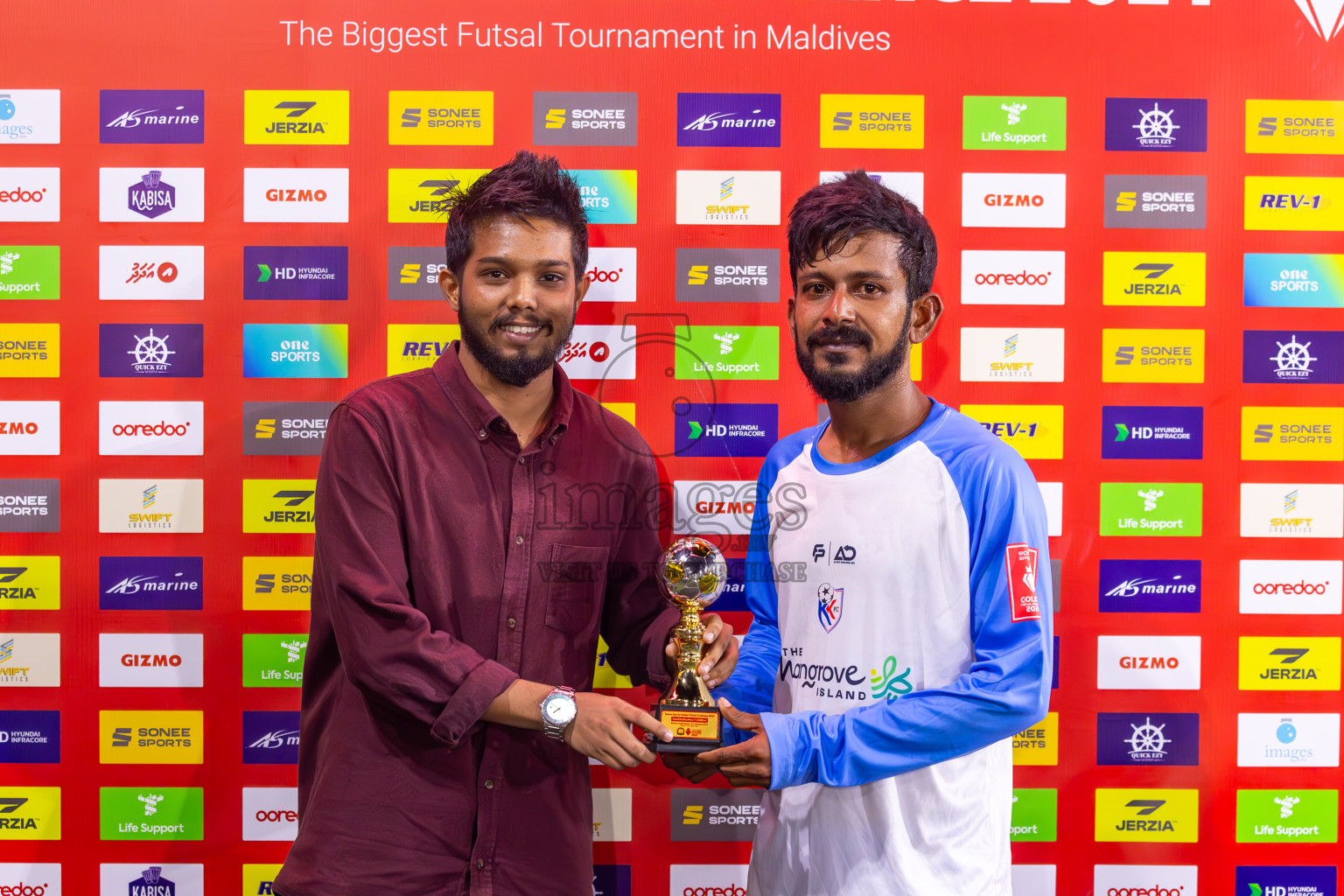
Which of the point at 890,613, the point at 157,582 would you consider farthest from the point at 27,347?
the point at 890,613

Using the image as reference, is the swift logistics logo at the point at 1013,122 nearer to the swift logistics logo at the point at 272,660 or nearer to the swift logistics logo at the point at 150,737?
the swift logistics logo at the point at 272,660

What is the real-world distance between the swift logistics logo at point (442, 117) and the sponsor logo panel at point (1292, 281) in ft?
8.26

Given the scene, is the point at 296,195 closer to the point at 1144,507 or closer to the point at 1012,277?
the point at 1012,277

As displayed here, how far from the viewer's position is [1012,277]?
2.71 meters

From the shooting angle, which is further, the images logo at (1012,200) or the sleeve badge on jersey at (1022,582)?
the images logo at (1012,200)

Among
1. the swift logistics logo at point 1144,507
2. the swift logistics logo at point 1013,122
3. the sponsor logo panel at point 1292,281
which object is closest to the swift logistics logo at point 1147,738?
the swift logistics logo at point 1144,507

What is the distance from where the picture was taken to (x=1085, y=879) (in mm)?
2785

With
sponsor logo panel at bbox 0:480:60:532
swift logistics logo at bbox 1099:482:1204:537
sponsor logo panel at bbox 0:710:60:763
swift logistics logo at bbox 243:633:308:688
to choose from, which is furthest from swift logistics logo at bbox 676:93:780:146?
sponsor logo panel at bbox 0:710:60:763

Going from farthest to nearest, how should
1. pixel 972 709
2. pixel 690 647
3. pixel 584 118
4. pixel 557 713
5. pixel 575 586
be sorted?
pixel 584 118, pixel 575 586, pixel 690 647, pixel 557 713, pixel 972 709

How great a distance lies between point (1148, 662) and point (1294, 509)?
0.70m

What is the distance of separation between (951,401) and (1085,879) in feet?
5.46

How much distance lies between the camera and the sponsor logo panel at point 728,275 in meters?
2.70

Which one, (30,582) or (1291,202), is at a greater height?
(1291,202)

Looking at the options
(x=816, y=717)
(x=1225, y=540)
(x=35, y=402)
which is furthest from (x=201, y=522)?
(x=1225, y=540)
